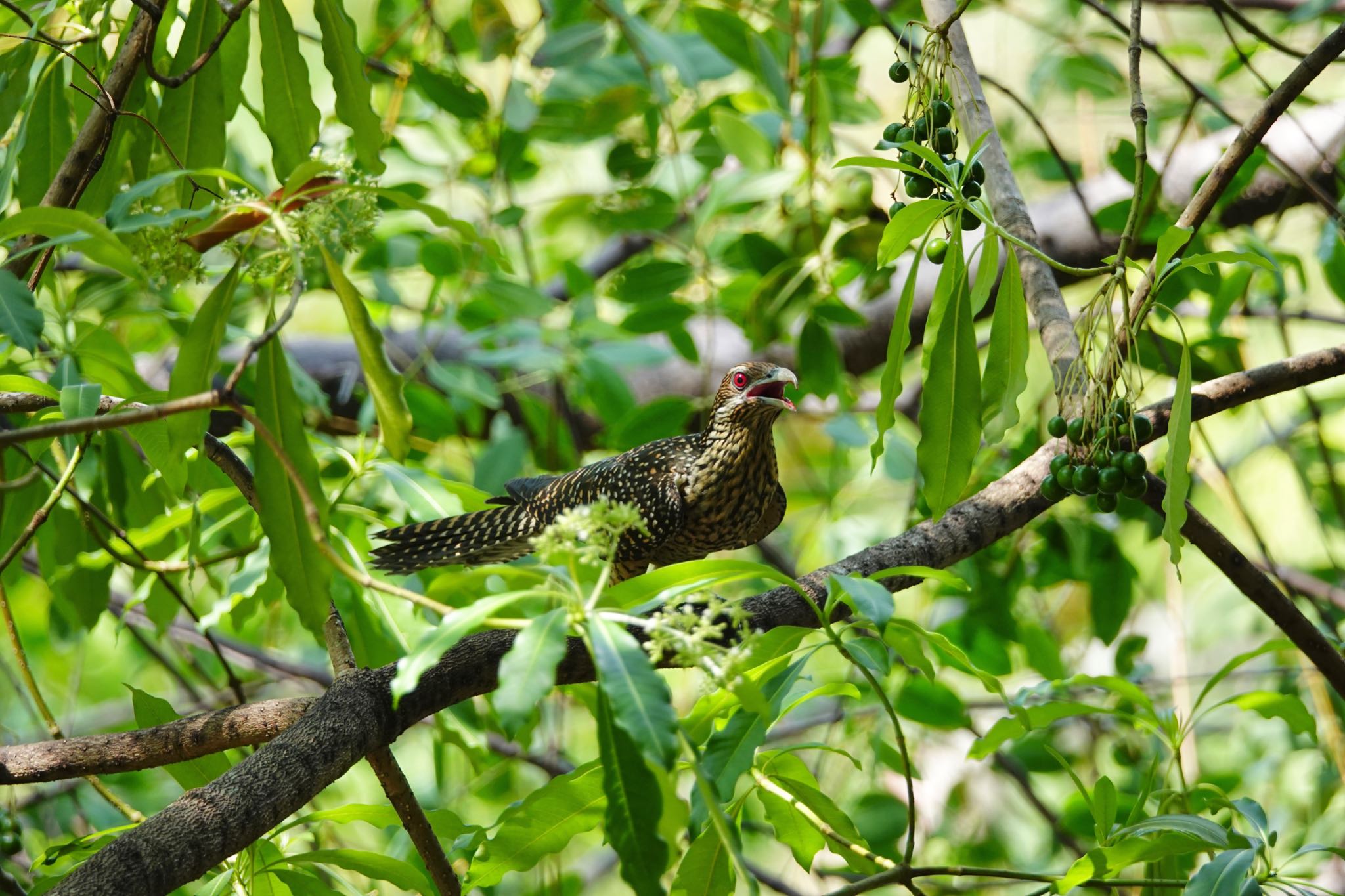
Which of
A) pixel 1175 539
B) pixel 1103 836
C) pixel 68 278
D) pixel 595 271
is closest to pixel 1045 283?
pixel 1175 539

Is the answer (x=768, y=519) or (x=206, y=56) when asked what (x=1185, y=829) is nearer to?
(x=768, y=519)

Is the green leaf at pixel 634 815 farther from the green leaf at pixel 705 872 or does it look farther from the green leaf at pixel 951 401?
the green leaf at pixel 951 401

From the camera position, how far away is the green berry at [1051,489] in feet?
6.23

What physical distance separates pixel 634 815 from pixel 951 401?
3.03 ft

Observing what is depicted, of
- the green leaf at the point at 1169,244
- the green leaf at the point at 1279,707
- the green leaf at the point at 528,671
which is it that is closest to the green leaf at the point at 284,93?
the green leaf at the point at 528,671

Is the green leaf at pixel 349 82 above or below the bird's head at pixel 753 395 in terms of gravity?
above

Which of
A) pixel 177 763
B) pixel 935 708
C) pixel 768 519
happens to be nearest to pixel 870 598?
pixel 177 763

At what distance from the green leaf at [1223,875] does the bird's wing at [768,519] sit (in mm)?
1635

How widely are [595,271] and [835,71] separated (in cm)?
187

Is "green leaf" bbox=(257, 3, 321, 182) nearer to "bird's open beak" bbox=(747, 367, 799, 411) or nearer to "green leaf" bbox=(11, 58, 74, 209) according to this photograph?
"green leaf" bbox=(11, 58, 74, 209)

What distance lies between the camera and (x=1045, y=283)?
2.36m

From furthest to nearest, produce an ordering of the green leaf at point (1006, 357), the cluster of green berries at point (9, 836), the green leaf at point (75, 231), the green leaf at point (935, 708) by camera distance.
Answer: the green leaf at point (935, 708)
the cluster of green berries at point (9, 836)
the green leaf at point (1006, 357)
the green leaf at point (75, 231)

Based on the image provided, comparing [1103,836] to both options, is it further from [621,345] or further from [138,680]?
[138,680]

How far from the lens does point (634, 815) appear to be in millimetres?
1265
